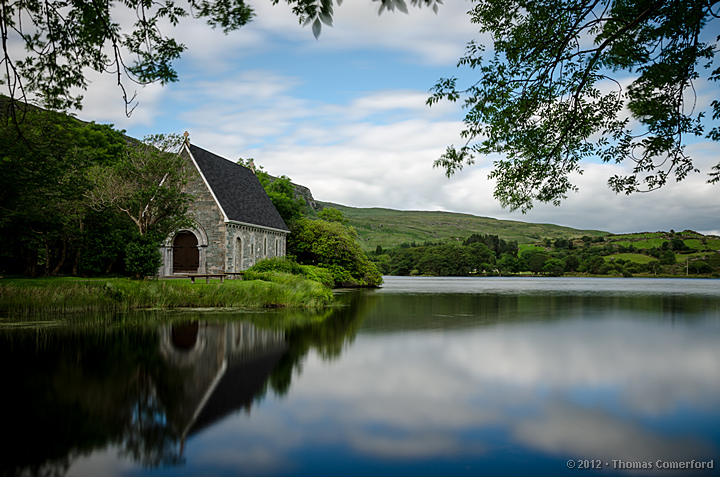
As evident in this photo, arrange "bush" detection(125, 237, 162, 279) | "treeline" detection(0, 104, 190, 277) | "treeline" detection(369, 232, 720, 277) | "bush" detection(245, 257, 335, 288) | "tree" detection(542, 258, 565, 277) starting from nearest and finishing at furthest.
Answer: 1. "treeline" detection(0, 104, 190, 277)
2. "bush" detection(125, 237, 162, 279)
3. "bush" detection(245, 257, 335, 288)
4. "treeline" detection(369, 232, 720, 277)
5. "tree" detection(542, 258, 565, 277)

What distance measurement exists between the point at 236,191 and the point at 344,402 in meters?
28.3

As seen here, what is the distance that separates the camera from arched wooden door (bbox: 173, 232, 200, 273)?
96.2 feet

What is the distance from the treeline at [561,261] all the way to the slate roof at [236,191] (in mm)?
63092

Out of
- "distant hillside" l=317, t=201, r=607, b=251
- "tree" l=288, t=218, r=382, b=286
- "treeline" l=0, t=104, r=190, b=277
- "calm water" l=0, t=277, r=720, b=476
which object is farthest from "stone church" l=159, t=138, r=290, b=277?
"distant hillside" l=317, t=201, r=607, b=251

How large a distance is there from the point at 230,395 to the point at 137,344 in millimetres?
4960

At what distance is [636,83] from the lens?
29.7ft

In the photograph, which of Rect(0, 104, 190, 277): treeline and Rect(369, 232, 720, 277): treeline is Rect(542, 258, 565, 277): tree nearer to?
Rect(369, 232, 720, 277): treeline

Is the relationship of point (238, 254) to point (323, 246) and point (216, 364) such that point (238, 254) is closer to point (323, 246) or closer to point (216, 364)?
point (323, 246)

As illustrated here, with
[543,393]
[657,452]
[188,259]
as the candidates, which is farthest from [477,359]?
[188,259]

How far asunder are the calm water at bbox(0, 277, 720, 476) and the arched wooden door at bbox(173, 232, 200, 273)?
624 inches

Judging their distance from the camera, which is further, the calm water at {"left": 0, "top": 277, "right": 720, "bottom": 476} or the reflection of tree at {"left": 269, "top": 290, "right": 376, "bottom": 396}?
the reflection of tree at {"left": 269, "top": 290, "right": 376, "bottom": 396}

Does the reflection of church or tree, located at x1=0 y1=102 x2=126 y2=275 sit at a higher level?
tree, located at x1=0 y1=102 x2=126 y2=275

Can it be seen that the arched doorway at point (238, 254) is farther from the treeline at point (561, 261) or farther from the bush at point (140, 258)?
the treeline at point (561, 261)

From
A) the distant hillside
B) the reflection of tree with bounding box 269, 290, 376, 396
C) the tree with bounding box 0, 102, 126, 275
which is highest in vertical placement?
the distant hillside
